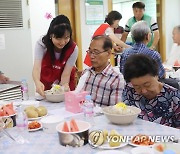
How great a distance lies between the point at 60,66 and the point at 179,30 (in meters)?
1.99

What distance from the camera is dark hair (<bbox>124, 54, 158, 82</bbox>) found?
1592 millimetres

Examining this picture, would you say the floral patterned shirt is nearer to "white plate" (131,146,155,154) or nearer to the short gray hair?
"white plate" (131,146,155,154)

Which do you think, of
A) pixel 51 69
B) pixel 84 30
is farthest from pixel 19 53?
pixel 84 30

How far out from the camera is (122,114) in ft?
5.11

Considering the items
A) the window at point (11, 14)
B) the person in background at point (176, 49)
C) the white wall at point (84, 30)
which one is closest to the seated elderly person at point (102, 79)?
the window at point (11, 14)

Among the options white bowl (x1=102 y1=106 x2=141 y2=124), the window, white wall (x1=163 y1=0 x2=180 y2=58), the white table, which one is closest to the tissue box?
the white table

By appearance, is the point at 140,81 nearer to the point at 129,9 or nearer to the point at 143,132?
the point at 143,132

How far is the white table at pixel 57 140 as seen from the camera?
1.28m

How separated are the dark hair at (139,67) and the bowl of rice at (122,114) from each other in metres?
0.17

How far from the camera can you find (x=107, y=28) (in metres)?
4.07

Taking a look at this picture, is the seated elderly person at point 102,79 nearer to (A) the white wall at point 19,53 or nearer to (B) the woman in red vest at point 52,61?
(B) the woman in red vest at point 52,61

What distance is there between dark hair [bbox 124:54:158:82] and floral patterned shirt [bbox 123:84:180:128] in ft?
0.47

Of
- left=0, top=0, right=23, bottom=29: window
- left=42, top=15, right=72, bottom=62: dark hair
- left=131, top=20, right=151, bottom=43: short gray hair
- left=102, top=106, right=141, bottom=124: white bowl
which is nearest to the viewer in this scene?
left=102, top=106, right=141, bottom=124: white bowl

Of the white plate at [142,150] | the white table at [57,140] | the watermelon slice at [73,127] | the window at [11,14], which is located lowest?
the white table at [57,140]
